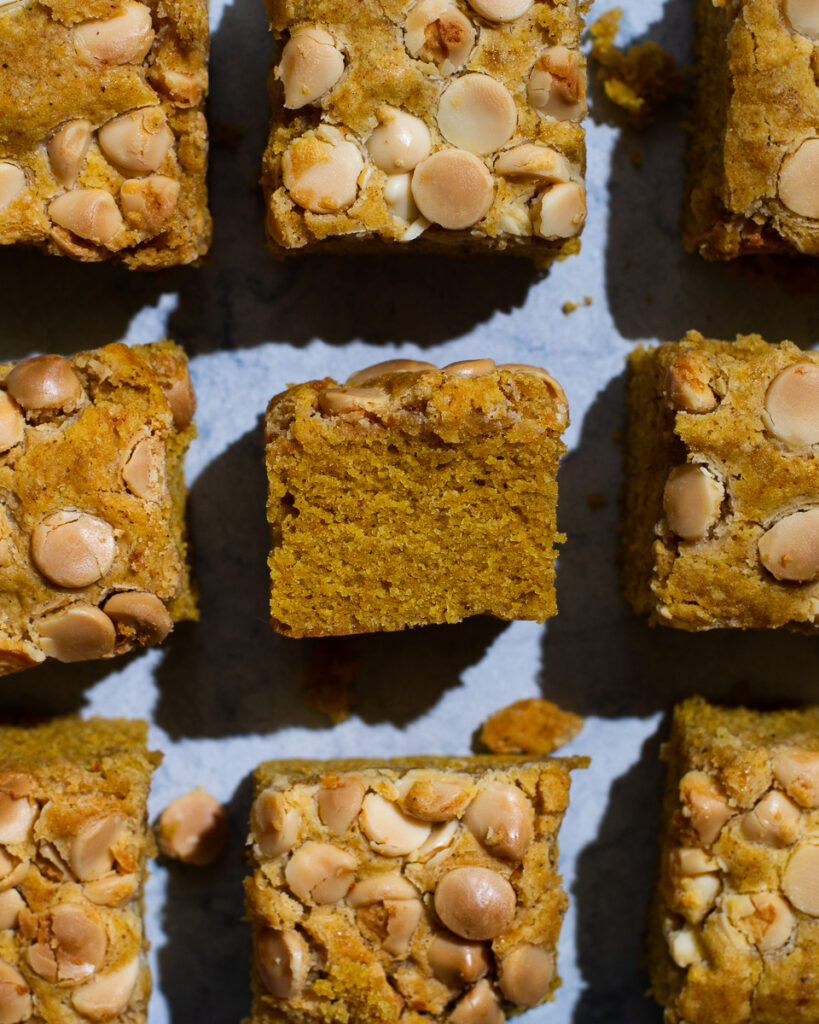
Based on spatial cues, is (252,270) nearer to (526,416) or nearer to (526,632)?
(526,416)

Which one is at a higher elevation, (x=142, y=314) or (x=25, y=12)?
(x=25, y=12)

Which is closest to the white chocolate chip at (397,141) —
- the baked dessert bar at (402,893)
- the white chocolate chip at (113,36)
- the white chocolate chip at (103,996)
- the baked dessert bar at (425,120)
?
the baked dessert bar at (425,120)

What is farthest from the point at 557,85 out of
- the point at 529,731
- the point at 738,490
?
the point at 529,731

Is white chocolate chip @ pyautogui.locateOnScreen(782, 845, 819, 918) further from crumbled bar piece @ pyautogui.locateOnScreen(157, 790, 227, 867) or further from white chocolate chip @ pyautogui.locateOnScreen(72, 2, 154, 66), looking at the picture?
white chocolate chip @ pyautogui.locateOnScreen(72, 2, 154, 66)

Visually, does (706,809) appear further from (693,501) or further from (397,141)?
(397,141)

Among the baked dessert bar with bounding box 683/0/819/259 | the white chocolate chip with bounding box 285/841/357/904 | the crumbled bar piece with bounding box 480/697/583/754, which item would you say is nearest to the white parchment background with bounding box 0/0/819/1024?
the crumbled bar piece with bounding box 480/697/583/754

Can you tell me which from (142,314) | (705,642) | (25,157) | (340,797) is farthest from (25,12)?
(705,642)

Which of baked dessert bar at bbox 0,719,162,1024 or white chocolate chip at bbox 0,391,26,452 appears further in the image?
baked dessert bar at bbox 0,719,162,1024
